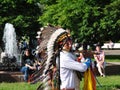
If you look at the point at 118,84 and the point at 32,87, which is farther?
the point at 118,84

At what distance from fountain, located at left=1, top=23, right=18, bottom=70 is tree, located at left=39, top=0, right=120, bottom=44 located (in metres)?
2.95

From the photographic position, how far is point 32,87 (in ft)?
47.1

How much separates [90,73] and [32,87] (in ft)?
23.4

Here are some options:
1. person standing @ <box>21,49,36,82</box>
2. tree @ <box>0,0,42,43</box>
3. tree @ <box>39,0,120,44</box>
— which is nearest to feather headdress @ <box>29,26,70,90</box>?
person standing @ <box>21,49,36,82</box>

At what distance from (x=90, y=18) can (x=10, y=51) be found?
5482mm

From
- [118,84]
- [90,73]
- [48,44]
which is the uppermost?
[48,44]

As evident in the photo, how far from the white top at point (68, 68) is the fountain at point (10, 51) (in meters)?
12.9

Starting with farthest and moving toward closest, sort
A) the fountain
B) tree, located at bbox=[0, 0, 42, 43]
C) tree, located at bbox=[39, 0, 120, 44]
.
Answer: tree, located at bbox=[0, 0, 42, 43], tree, located at bbox=[39, 0, 120, 44], the fountain

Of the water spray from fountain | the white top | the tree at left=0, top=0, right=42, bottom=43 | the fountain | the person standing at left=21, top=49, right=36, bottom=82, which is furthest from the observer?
the tree at left=0, top=0, right=42, bottom=43

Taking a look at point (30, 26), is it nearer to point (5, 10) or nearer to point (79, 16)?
point (5, 10)

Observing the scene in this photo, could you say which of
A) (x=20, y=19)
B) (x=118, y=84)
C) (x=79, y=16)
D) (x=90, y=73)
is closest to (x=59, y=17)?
(x=79, y=16)

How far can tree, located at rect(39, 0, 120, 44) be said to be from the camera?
27328mm

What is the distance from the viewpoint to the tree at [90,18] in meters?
27.3

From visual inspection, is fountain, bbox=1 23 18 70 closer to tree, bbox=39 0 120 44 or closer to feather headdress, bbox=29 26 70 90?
tree, bbox=39 0 120 44
